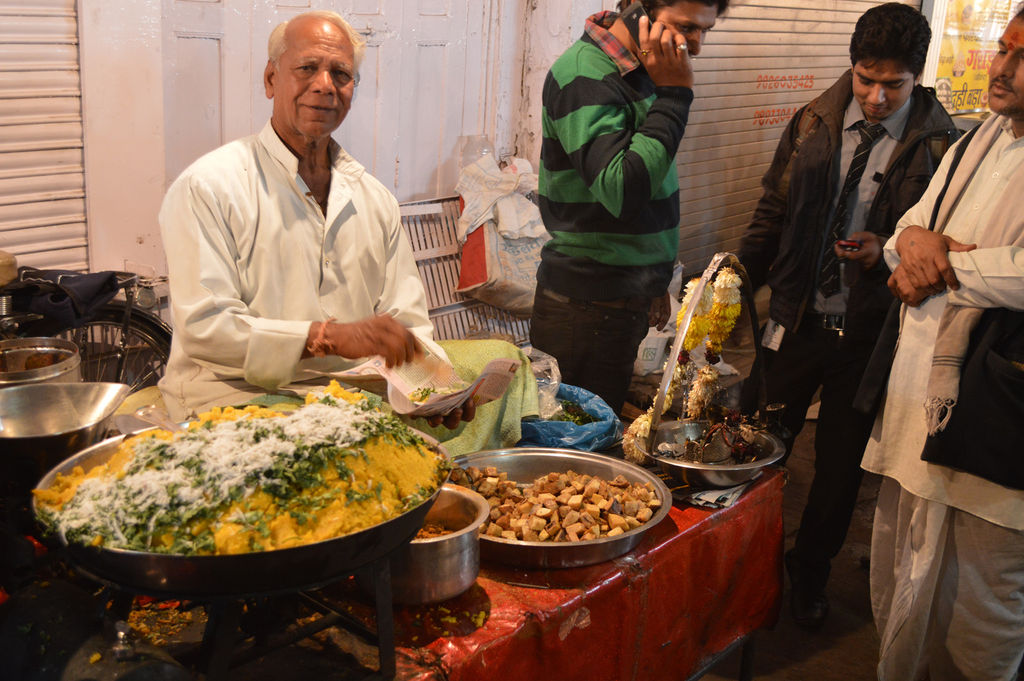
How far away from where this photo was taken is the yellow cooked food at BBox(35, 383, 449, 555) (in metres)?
1.49

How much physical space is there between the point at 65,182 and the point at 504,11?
9.65ft

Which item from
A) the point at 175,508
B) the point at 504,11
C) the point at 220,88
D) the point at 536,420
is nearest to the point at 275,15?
the point at 220,88

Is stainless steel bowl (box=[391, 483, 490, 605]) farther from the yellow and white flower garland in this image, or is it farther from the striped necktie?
the striped necktie

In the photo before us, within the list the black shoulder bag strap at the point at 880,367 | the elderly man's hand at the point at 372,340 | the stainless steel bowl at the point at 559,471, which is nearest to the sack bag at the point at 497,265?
the black shoulder bag strap at the point at 880,367

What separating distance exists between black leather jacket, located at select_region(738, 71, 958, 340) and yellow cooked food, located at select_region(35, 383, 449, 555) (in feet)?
8.30

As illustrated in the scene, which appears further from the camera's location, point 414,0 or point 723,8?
point 414,0

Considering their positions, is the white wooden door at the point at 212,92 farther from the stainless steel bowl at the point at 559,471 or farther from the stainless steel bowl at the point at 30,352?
the stainless steel bowl at the point at 559,471

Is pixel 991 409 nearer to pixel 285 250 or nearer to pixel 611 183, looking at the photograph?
pixel 611 183

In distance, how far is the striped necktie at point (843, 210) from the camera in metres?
3.79

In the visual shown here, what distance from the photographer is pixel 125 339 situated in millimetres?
4246

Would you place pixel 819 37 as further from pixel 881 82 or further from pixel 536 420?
pixel 536 420

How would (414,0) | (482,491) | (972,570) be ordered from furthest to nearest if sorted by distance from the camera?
1. (414,0)
2. (972,570)
3. (482,491)

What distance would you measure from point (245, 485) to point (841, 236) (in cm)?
304

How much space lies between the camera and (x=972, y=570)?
3.17 meters
